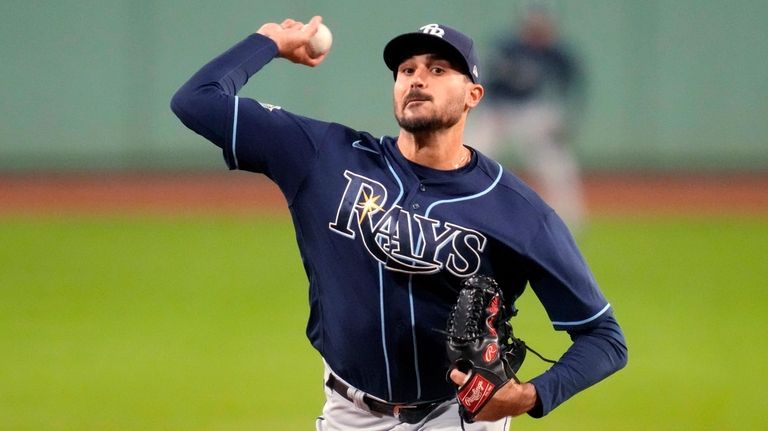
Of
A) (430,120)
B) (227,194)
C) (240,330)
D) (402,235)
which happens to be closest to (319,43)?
(430,120)

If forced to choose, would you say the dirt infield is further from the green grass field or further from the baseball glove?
the baseball glove

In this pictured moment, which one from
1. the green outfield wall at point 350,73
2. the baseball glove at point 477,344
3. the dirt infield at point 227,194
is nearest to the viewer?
the baseball glove at point 477,344

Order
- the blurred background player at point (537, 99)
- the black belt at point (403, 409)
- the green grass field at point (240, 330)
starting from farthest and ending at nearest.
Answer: the blurred background player at point (537, 99), the green grass field at point (240, 330), the black belt at point (403, 409)

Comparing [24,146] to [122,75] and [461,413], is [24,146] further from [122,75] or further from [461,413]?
[461,413]

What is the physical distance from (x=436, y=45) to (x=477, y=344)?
44.5 inches

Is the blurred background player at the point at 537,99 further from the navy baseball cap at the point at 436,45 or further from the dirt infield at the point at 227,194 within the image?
the navy baseball cap at the point at 436,45

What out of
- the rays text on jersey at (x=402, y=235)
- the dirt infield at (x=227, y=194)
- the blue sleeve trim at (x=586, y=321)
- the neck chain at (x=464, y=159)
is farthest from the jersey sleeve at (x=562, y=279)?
the dirt infield at (x=227, y=194)

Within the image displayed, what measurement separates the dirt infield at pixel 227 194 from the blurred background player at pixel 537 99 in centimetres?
215

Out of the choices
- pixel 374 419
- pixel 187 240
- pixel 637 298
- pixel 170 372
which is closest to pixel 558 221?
pixel 374 419

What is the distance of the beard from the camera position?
429cm

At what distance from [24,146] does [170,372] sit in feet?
40.3

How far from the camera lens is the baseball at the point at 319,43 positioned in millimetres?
4562

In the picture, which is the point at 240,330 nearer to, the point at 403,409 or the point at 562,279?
the point at 403,409

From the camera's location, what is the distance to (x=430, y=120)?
169 inches
